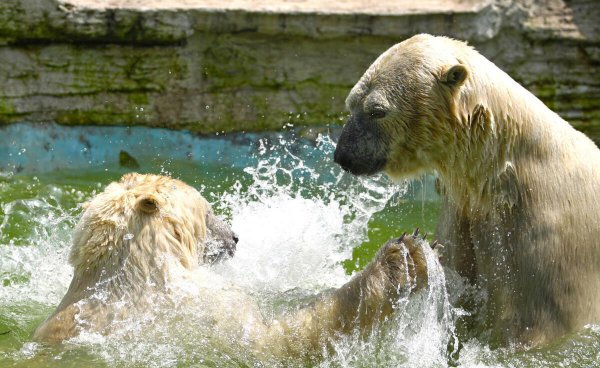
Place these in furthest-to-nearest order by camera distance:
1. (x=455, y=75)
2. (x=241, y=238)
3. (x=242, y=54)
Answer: (x=242, y=54)
(x=241, y=238)
(x=455, y=75)

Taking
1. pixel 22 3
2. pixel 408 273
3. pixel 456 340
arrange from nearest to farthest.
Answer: pixel 408 273, pixel 456 340, pixel 22 3

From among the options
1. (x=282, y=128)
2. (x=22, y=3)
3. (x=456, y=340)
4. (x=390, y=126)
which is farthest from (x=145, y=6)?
(x=456, y=340)

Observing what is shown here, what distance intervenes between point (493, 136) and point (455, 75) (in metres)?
0.31

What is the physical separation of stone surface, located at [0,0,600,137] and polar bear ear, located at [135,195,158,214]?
→ 3800mm

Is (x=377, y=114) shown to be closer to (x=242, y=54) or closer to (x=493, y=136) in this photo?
(x=493, y=136)

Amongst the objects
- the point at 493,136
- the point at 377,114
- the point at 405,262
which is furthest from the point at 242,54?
the point at 405,262

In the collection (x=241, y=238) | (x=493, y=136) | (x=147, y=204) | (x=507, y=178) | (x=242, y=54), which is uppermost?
(x=242, y=54)

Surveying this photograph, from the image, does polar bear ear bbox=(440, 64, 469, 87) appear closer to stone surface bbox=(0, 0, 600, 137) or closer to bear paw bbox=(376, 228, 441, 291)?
bear paw bbox=(376, 228, 441, 291)

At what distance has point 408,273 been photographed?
407 cm

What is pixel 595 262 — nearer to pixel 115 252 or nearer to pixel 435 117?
pixel 435 117

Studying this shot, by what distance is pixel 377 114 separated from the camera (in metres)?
4.39

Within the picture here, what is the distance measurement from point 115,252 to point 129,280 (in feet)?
0.45

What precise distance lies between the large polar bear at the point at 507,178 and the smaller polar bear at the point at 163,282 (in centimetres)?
37

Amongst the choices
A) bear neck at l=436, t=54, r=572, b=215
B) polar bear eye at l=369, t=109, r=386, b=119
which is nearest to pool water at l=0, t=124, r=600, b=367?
bear neck at l=436, t=54, r=572, b=215
